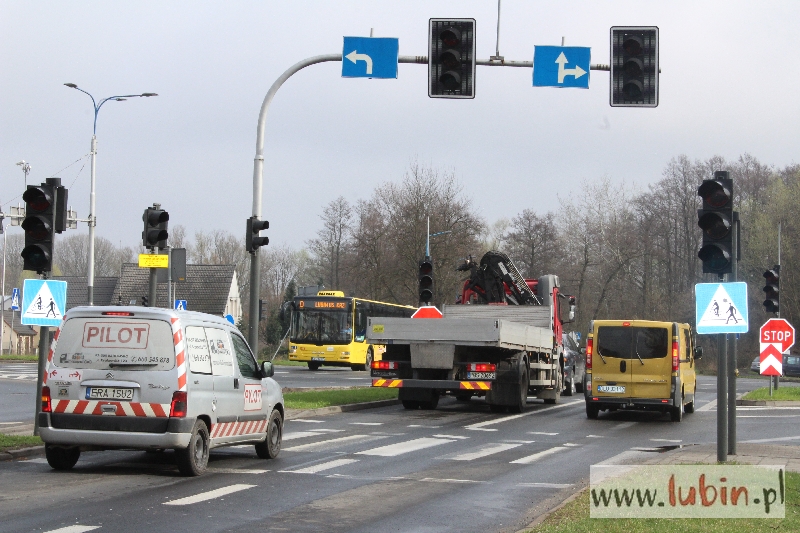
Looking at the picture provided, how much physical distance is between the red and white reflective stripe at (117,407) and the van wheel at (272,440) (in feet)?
8.38

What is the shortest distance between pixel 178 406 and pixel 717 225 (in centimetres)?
664

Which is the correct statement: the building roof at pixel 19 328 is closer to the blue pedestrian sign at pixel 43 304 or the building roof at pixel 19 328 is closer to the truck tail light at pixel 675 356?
the truck tail light at pixel 675 356

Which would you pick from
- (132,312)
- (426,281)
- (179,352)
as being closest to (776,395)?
(426,281)

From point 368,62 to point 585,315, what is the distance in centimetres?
5994

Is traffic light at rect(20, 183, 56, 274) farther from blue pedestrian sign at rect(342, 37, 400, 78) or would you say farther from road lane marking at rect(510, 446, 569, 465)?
road lane marking at rect(510, 446, 569, 465)

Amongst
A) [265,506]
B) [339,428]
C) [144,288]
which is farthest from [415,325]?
[144,288]

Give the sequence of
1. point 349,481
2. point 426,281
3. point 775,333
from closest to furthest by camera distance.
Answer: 1. point 349,481
2. point 426,281
3. point 775,333

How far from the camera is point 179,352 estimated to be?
38.7 ft

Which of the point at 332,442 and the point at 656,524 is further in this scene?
the point at 332,442

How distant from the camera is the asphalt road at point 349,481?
30.0ft

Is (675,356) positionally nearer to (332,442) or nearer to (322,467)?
(332,442)

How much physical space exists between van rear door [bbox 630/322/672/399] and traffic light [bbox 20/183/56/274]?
12.8 m

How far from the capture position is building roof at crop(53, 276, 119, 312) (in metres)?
94.1

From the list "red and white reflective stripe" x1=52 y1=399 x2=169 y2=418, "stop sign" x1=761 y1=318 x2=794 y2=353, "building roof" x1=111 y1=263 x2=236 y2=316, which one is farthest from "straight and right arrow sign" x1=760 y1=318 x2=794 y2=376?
"building roof" x1=111 y1=263 x2=236 y2=316
